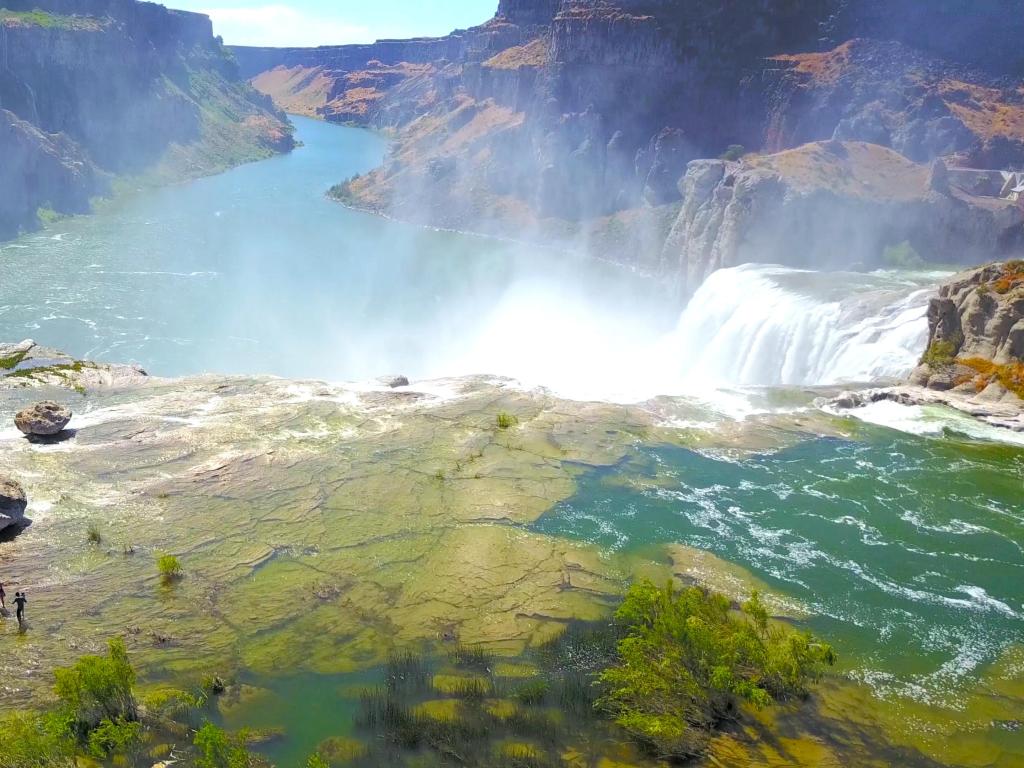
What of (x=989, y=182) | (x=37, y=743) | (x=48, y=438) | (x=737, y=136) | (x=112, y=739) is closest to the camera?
(x=37, y=743)

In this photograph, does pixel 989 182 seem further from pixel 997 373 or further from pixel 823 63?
pixel 997 373

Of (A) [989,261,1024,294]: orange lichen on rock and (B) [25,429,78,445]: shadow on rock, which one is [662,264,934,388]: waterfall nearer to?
(A) [989,261,1024,294]: orange lichen on rock

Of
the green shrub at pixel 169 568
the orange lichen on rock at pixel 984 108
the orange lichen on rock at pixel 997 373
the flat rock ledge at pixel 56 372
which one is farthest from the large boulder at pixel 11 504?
the orange lichen on rock at pixel 984 108

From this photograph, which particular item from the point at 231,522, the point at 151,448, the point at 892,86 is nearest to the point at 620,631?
the point at 231,522

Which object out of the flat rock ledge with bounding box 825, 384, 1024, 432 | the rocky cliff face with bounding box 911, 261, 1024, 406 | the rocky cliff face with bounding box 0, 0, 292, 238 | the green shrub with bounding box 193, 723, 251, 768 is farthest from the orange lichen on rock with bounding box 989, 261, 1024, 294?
the rocky cliff face with bounding box 0, 0, 292, 238

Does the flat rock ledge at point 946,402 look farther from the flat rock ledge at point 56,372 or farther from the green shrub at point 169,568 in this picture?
the flat rock ledge at point 56,372

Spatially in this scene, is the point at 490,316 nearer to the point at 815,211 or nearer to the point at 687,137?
the point at 815,211

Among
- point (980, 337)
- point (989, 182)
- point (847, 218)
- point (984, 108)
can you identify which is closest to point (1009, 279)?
point (980, 337)
